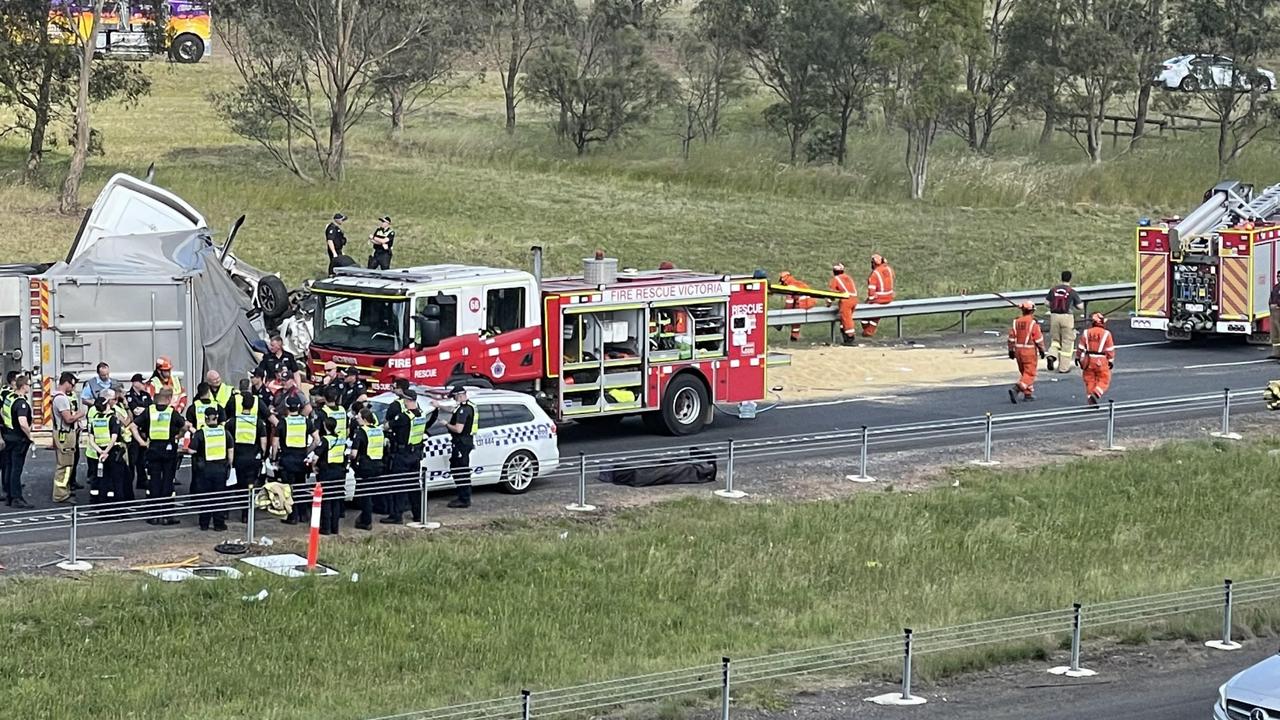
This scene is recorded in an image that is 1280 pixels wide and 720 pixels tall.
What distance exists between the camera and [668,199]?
54.7m

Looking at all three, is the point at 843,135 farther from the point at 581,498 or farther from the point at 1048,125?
the point at 581,498

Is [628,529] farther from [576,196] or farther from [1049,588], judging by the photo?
[576,196]

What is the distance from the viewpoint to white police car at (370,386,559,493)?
20953mm

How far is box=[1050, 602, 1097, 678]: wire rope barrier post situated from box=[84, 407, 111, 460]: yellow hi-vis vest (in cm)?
979

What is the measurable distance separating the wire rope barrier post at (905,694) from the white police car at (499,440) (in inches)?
289

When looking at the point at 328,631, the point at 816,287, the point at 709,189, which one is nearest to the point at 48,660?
the point at 328,631

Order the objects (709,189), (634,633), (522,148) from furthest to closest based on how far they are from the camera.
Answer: (522,148) < (709,189) < (634,633)

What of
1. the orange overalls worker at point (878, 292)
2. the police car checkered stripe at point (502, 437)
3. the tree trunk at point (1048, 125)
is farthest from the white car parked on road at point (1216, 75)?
the police car checkered stripe at point (502, 437)

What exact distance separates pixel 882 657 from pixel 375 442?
6.55 m

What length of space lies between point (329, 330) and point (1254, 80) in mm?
42446

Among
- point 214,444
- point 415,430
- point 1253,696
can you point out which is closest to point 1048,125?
point 415,430

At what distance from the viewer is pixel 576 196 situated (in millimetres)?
54281

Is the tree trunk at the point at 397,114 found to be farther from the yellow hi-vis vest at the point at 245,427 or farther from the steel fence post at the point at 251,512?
the steel fence post at the point at 251,512

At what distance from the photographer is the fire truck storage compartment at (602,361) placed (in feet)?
79.0
